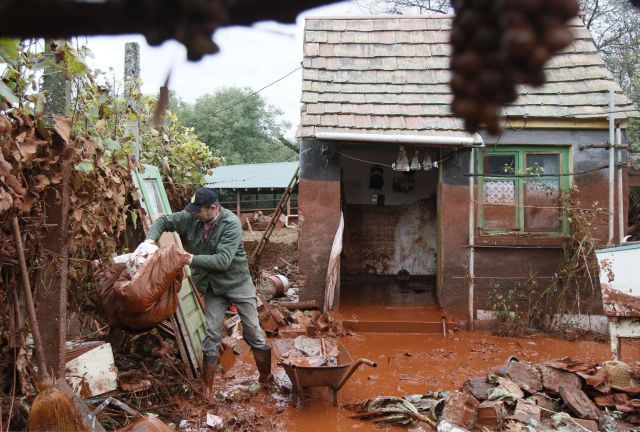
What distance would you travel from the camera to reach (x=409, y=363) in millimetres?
7883

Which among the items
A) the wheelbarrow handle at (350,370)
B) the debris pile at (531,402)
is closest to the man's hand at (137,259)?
→ the wheelbarrow handle at (350,370)

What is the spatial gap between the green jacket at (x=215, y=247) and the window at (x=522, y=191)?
5.26 metres

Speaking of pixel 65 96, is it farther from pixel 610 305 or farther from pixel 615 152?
pixel 615 152

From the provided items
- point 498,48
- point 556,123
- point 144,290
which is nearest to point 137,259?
point 144,290

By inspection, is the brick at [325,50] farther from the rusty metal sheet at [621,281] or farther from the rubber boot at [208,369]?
the rubber boot at [208,369]

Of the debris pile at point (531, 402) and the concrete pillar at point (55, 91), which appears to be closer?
the concrete pillar at point (55, 91)

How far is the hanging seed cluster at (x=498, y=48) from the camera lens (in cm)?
87

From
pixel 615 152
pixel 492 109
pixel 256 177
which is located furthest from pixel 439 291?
pixel 256 177

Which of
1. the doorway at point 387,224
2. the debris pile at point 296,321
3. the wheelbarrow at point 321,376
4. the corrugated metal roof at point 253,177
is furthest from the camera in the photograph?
the corrugated metal roof at point 253,177

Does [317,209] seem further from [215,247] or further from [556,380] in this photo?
[556,380]

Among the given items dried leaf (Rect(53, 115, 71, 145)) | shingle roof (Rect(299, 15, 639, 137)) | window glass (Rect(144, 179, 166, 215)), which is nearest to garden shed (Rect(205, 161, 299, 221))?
shingle roof (Rect(299, 15, 639, 137))

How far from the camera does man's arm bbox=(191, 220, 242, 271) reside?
18.9 feet

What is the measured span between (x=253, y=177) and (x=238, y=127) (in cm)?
1064

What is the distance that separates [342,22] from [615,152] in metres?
5.69
